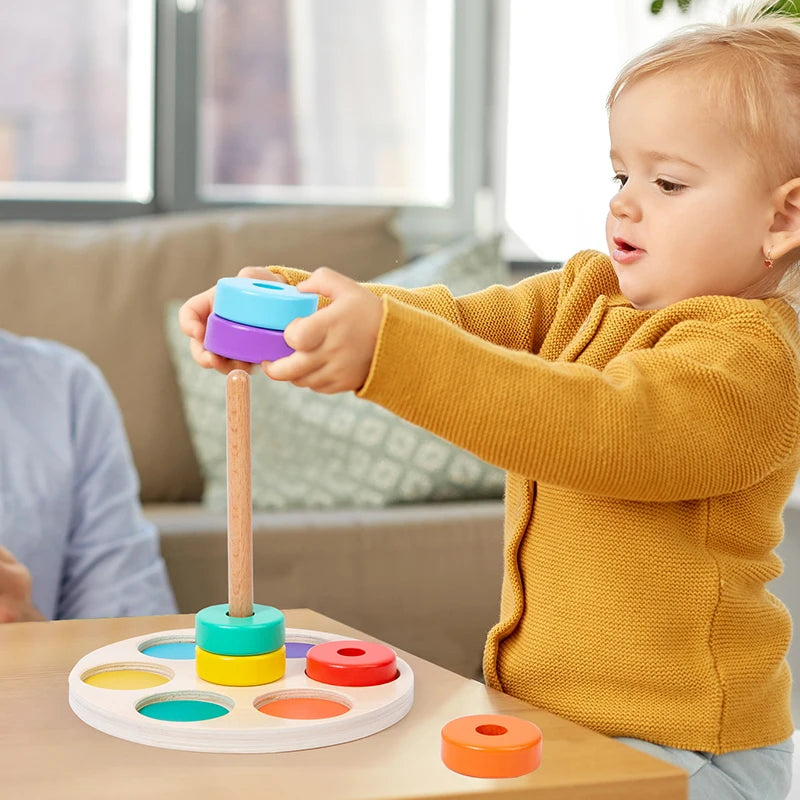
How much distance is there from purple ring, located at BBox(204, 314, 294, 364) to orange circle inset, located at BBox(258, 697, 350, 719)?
210 mm

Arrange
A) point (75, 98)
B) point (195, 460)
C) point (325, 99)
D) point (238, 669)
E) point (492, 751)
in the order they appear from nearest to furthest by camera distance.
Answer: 1. point (492, 751)
2. point (238, 669)
3. point (195, 460)
4. point (75, 98)
5. point (325, 99)

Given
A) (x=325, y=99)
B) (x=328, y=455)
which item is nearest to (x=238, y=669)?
(x=328, y=455)

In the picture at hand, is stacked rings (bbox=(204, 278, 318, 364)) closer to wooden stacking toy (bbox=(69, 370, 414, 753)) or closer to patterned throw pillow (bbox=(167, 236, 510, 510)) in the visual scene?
wooden stacking toy (bbox=(69, 370, 414, 753))

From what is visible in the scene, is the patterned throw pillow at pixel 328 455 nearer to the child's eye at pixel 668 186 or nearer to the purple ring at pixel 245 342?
the child's eye at pixel 668 186

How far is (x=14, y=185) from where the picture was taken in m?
2.61

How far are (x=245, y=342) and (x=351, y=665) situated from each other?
0.21m

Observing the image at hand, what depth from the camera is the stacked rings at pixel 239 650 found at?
2.50ft

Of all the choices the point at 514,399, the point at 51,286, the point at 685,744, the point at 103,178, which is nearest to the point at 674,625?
the point at 685,744

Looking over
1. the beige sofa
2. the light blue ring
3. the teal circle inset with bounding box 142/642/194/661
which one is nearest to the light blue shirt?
the beige sofa

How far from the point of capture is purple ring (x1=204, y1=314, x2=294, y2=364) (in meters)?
0.72

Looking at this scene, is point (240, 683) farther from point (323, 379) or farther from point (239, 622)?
point (323, 379)

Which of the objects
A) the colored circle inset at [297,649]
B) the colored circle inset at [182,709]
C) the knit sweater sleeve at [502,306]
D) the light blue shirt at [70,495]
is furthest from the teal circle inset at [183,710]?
the light blue shirt at [70,495]

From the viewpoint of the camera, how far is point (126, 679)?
2.59 feet

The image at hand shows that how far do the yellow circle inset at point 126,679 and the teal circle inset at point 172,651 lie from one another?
0.03 meters
